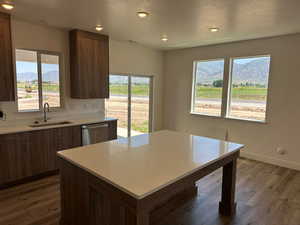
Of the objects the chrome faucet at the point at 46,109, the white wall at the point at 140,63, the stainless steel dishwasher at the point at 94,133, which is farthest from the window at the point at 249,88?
the chrome faucet at the point at 46,109

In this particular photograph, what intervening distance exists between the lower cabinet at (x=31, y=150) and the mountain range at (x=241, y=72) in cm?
350

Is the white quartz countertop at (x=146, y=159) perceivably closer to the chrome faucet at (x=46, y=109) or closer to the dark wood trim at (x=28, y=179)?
the dark wood trim at (x=28, y=179)

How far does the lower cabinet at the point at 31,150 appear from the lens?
304 cm

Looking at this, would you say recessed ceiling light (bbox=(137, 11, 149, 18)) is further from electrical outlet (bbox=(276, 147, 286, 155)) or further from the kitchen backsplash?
electrical outlet (bbox=(276, 147, 286, 155))

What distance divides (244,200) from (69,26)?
13.5ft

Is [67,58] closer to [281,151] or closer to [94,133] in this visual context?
[94,133]

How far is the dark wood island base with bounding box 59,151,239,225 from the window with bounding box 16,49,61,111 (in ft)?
7.38

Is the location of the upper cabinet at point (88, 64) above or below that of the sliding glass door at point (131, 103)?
above

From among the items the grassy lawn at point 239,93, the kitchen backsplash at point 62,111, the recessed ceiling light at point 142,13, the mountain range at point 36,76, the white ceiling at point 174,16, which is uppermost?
the white ceiling at point 174,16

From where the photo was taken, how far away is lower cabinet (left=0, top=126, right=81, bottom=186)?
3.04 meters

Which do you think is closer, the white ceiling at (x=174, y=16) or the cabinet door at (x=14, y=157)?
the white ceiling at (x=174, y=16)

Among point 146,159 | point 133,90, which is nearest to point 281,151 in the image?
point 146,159

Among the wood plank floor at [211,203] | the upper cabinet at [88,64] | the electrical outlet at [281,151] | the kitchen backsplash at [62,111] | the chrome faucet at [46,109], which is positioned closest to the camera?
the wood plank floor at [211,203]

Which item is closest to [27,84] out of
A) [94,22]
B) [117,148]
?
[94,22]
